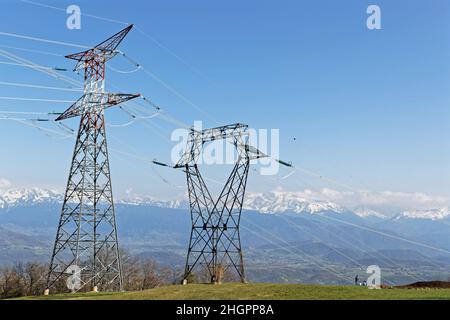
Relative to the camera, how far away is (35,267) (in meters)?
132

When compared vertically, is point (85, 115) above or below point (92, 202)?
above

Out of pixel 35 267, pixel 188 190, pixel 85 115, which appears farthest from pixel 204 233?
pixel 35 267

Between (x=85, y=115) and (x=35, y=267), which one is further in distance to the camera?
(x=35, y=267)

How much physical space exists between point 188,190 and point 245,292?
25550mm

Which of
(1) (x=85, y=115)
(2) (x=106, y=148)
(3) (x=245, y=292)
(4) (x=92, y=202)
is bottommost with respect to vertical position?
(3) (x=245, y=292)

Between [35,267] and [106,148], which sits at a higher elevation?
[106,148]

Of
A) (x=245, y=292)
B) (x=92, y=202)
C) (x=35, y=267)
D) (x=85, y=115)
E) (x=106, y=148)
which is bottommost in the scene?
(x=35, y=267)

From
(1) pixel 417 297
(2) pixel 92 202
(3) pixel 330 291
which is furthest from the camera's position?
(2) pixel 92 202
